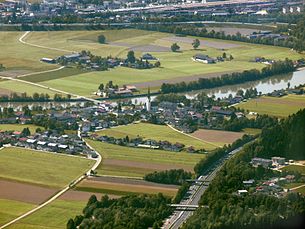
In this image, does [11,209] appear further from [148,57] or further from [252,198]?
[148,57]

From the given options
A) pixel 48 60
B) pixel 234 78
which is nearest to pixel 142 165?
pixel 234 78

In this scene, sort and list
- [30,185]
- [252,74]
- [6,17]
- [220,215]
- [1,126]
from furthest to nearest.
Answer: [6,17], [252,74], [1,126], [30,185], [220,215]

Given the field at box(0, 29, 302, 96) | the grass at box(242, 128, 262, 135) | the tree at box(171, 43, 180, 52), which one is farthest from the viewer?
the tree at box(171, 43, 180, 52)

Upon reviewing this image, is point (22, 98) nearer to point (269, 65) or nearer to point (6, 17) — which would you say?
point (269, 65)

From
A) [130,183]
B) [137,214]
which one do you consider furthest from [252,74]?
[137,214]

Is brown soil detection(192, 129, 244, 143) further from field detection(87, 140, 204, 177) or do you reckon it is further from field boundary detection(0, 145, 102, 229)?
field boundary detection(0, 145, 102, 229)

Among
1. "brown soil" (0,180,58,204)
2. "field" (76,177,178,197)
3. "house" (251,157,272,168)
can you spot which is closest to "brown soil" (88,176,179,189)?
"field" (76,177,178,197)
